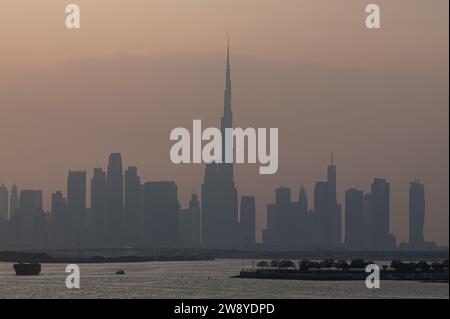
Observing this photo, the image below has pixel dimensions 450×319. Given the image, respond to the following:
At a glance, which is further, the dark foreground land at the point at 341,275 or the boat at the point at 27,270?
the boat at the point at 27,270

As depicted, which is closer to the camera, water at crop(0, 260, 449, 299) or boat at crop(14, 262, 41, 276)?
water at crop(0, 260, 449, 299)

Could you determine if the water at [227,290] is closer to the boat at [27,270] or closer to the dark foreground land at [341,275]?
the dark foreground land at [341,275]

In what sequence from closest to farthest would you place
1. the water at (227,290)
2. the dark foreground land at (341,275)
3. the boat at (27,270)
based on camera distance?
the water at (227,290) → the dark foreground land at (341,275) → the boat at (27,270)

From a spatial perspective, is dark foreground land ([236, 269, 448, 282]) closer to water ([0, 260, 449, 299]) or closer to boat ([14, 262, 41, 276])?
water ([0, 260, 449, 299])

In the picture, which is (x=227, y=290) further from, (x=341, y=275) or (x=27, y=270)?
(x=27, y=270)

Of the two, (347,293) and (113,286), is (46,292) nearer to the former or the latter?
(113,286)

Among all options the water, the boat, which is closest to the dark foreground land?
the water

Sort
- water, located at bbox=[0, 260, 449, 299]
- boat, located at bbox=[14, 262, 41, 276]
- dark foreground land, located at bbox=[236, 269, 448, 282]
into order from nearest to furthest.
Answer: water, located at bbox=[0, 260, 449, 299] → dark foreground land, located at bbox=[236, 269, 448, 282] → boat, located at bbox=[14, 262, 41, 276]

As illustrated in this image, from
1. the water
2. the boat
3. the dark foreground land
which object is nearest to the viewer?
the water

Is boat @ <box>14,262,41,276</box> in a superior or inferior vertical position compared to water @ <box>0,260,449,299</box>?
inferior

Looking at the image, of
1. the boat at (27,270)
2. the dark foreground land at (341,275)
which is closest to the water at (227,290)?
the dark foreground land at (341,275)

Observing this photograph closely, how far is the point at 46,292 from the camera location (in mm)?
125938

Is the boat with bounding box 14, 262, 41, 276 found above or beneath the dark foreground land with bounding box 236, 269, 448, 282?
beneath
